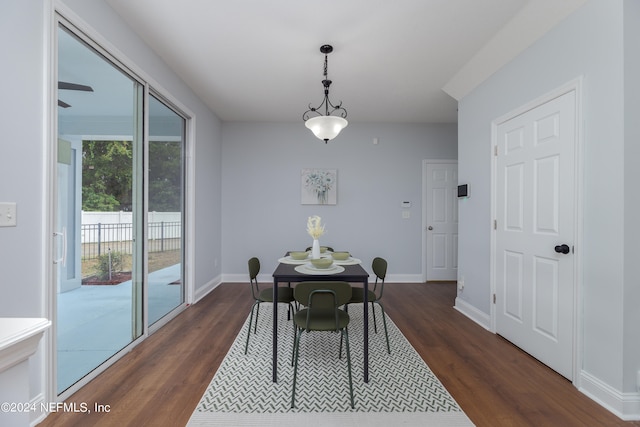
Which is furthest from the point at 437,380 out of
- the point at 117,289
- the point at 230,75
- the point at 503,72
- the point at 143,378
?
the point at 230,75

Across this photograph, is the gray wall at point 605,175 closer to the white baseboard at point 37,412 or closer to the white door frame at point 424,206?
the white door frame at point 424,206

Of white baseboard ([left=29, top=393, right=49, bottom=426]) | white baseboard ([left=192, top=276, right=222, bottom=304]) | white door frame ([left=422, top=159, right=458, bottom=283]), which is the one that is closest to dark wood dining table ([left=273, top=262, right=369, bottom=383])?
white baseboard ([left=29, top=393, right=49, bottom=426])

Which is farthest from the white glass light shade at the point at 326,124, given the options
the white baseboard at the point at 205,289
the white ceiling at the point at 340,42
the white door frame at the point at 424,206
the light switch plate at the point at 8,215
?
the white door frame at the point at 424,206

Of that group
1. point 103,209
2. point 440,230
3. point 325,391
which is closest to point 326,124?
point 103,209

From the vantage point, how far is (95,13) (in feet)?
7.17

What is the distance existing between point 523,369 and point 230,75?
412cm

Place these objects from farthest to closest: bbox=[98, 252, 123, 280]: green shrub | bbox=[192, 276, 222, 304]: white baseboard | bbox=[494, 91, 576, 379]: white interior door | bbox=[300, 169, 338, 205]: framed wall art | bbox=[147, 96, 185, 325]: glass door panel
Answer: bbox=[300, 169, 338, 205]: framed wall art → bbox=[192, 276, 222, 304]: white baseboard → bbox=[147, 96, 185, 325]: glass door panel → bbox=[98, 252, 123, 280]: green shrub → bbox=[494, 91, 576, 379]: white interior door

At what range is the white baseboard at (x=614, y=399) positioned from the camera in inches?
70.9

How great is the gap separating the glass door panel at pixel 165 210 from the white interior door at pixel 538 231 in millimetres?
3582

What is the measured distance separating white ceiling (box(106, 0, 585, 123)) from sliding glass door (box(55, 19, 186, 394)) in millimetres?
650

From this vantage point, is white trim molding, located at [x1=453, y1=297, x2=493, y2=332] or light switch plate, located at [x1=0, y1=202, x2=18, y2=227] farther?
white trim molding, located at [x1=453, y1=297, x2=493, y2=332]

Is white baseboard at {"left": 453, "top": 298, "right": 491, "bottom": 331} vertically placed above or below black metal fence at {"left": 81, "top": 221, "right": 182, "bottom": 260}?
below

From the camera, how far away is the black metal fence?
7.33ft

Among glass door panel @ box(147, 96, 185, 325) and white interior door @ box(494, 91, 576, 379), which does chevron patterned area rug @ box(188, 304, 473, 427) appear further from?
glass door panel @ box(147, 96, 185, 325)
